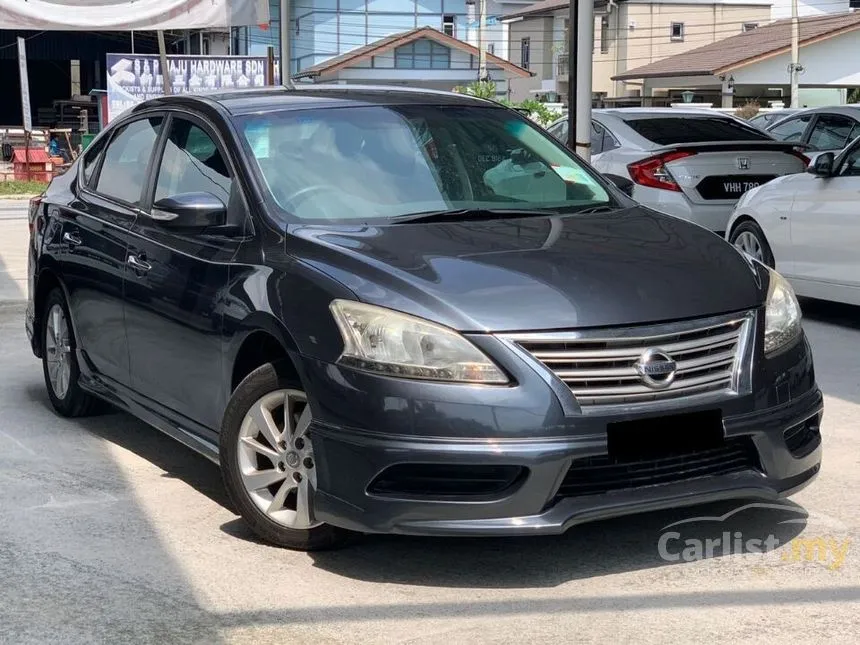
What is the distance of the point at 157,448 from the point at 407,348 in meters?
2.49

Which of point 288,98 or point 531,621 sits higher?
point 288,98

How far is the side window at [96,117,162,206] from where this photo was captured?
5945 millimetres

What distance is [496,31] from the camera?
7500cm

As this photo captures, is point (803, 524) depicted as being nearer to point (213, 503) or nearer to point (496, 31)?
point (213, 503)

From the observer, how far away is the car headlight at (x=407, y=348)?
404 cm

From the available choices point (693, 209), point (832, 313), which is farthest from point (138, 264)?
point (693, 209)

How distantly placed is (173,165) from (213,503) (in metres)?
1.48

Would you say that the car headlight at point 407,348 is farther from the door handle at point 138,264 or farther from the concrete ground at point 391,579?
the door handle at point 138,264

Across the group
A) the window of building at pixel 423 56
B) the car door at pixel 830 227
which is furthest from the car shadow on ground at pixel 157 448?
the window of building at pixel 423 56

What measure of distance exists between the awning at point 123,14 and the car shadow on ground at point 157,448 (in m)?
5.24

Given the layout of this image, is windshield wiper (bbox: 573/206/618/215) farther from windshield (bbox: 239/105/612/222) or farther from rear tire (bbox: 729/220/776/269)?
rear tire (bbox: 729/220/776/269)

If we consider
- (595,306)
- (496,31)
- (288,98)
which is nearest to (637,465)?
(595,306)

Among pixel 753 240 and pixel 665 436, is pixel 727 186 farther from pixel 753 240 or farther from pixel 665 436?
pixel 665 436

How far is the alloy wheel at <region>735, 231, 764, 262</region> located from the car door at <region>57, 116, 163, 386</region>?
17.7 feet
